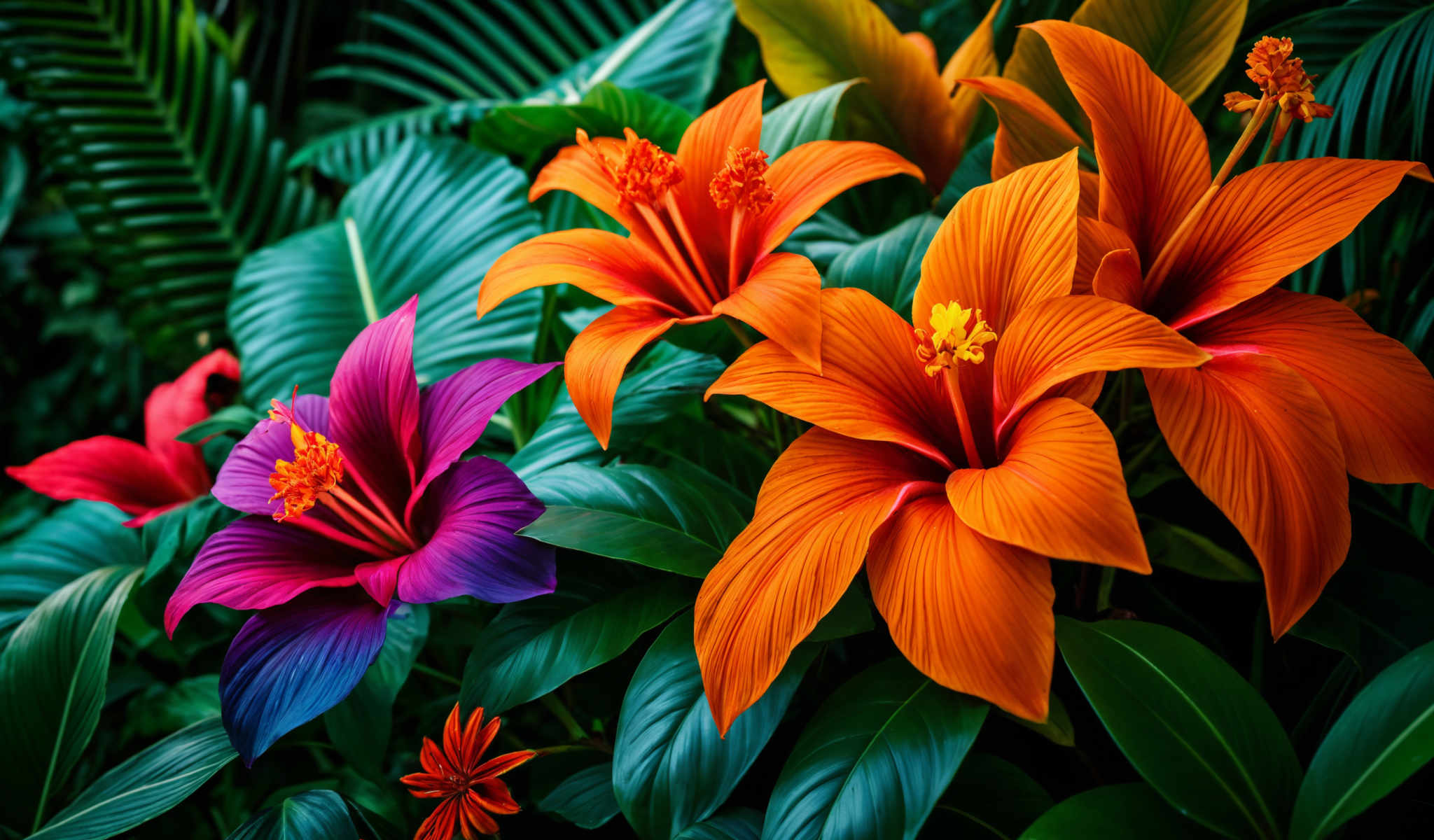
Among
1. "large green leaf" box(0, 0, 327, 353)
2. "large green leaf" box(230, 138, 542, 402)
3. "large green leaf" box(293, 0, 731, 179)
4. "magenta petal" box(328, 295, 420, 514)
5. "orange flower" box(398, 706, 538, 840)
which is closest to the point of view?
"orange flower" box(398, 706, 538, 840)

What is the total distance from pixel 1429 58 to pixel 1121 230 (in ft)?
1.19

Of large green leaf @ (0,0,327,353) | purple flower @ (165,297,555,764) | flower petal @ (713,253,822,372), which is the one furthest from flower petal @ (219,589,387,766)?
large green leaf @ (0,0,327,353)

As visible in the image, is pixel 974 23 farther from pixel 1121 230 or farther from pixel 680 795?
pixel 680 795

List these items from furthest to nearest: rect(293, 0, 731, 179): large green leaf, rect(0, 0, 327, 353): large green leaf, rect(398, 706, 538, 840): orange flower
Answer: rect(0, 0, 327, 353): large green leaf
rect(293, 0, 731, 179): large green leaf
rect(398, 706, 538, 840): orange flower

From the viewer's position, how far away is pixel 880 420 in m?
0.51

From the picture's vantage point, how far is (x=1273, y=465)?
0.44m

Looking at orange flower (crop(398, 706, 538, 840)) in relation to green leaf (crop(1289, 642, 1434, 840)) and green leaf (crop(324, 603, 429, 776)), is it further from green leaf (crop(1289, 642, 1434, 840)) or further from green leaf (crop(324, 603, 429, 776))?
green leaf (crop(1289, 642, 1434, 840))

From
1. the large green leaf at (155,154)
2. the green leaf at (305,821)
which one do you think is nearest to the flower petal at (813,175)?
the green leaf at (305,821)

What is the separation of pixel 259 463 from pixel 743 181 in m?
0.43

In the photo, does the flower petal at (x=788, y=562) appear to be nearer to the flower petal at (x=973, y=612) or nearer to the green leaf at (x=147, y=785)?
the flower petal at (x=973, y=612)

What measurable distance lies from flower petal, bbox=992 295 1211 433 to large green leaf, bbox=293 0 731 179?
763mm

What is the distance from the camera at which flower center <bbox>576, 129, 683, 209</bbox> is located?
2.00ft

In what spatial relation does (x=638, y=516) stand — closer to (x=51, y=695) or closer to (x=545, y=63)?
(x=51, y=695)

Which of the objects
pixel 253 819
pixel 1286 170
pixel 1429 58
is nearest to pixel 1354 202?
pixel 1286 170
